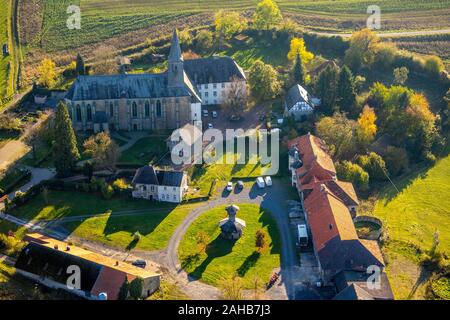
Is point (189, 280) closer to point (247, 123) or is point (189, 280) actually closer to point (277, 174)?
point (277, 174)

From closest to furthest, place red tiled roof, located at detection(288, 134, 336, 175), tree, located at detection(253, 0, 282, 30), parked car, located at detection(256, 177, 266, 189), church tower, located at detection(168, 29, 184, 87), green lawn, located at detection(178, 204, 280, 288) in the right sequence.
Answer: green lawn, located at detection(178, 204, 280, 288) < red tiled roof, located at detection(288, 134, 336, 175) < parked car, located at detection(256, 177, 266, 189) < church tower, located at detection(168, 29, 184, 87) < tree, located at detection(253, 0, 282, 30)

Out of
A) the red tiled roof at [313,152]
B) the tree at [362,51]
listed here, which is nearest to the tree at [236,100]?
the red tiled roof at [313,152]

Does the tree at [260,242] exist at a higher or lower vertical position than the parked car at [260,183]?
lower

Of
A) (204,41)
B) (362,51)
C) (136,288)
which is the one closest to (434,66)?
(362,51)

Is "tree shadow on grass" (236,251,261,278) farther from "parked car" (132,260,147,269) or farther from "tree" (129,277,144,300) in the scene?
"tree" (129,277,144,300)

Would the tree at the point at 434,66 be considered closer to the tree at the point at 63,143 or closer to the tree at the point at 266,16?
the tree at the point at 266,16

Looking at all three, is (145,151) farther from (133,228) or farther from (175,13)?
(175,13)

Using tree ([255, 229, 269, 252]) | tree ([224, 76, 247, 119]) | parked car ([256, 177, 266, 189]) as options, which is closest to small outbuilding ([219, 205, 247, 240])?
tree ([255, 229, 269, 252])
